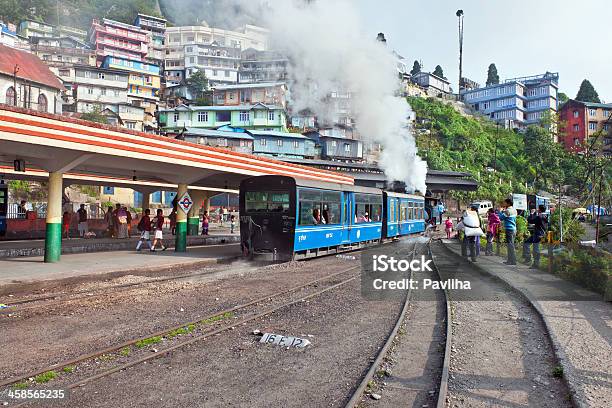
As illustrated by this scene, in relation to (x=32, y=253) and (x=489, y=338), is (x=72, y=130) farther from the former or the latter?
(x=489, y=338)

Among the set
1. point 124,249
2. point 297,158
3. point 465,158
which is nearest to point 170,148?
point 124,249

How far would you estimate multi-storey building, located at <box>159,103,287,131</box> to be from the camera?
214 feet

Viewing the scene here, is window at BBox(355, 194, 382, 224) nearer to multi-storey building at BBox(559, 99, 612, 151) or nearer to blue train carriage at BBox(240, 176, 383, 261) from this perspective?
blue train carriage at BBox(240, 176, 383, 261)

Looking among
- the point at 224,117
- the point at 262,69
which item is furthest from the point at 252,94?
the point at 262,69

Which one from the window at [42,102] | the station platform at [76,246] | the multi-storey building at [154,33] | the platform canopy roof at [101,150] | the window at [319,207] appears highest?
the multi-storey building at [154,33]

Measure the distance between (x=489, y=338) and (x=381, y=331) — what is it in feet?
5.06

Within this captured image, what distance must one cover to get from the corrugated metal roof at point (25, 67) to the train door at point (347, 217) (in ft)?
140

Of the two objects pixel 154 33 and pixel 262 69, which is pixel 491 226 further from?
pixel 154 33

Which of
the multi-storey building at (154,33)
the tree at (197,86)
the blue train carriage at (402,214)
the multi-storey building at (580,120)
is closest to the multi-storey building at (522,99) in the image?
the multi-storey building at (580,120)

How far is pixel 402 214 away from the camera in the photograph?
2519 centimetres

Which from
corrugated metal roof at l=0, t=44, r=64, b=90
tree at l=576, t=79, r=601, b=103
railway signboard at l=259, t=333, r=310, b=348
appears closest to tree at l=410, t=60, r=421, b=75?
tree at l=576, t=79, r=601, b=103

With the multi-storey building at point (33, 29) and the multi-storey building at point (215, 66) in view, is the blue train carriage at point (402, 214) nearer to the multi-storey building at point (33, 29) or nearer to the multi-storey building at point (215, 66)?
the multi-storey building at point (215, 66)

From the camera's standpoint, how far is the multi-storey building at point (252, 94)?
7269 centimetres

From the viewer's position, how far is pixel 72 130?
13.2 m
